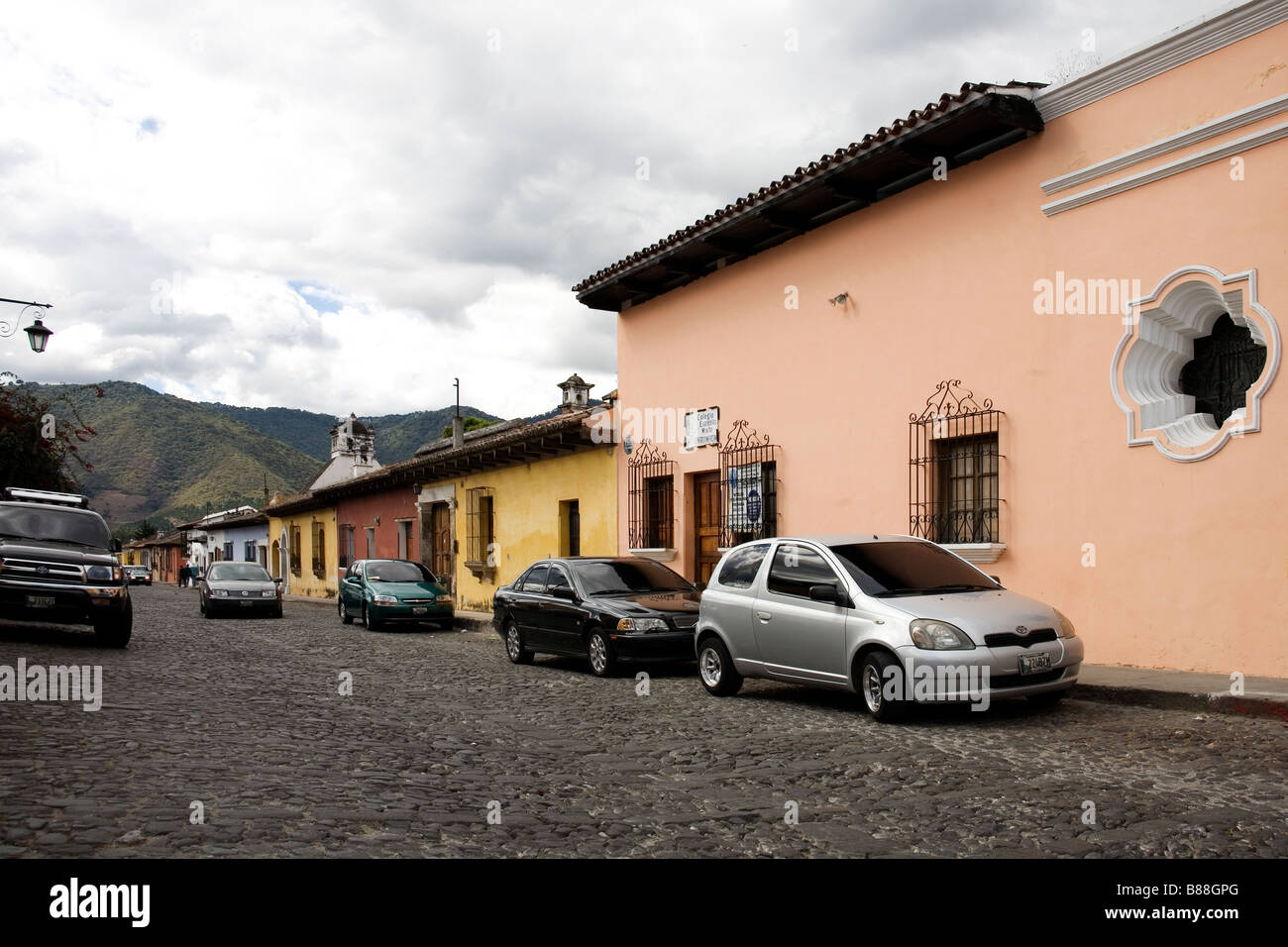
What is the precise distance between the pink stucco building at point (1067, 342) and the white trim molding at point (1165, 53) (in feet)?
0.07

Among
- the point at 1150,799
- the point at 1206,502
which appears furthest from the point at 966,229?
the point at 1150,799

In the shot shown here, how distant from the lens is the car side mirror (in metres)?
9.00

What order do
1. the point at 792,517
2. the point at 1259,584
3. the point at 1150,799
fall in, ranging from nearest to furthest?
the point at 1150,799, the point at 1259,584, the point at 792,517

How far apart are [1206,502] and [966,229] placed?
4.23m

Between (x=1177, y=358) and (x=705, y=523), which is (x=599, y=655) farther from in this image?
(x=1177, y=358)

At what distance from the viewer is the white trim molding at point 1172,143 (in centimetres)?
927

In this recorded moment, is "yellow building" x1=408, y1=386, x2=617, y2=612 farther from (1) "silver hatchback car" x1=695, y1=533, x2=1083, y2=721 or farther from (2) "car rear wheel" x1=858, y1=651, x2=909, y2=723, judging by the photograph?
(2) "car rear wheel" x1=858, y1=651, x2=909, y2=723

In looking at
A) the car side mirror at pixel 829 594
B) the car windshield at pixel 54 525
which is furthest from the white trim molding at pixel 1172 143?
the car windshield at pixel 54 525

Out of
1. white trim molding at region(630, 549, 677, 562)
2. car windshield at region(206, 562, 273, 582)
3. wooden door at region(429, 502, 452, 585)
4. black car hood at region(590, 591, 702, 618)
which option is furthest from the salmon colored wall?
black car hood at region(590, 591, 702, 618)

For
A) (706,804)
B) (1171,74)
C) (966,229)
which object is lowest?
(706,804)
